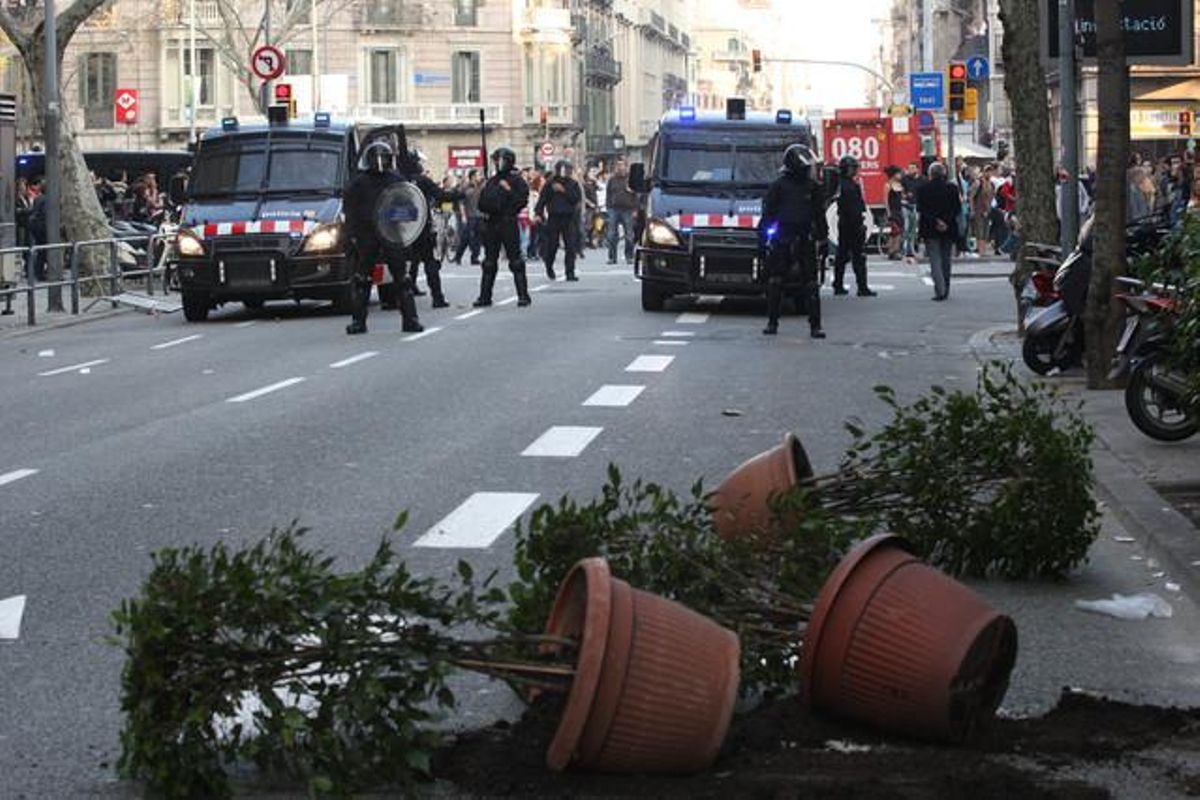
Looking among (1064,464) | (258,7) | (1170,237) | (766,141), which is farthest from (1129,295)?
(258,7)

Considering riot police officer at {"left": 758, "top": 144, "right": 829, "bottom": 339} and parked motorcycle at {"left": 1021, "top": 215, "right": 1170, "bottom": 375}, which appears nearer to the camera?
parked motorcycle at {"left": 1021, "top": 215, "right": 1170, "bottom": 375}

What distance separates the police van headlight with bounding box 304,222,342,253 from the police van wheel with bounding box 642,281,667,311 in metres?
3.62

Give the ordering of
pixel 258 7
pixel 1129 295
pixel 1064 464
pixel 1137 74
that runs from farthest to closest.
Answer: pixel 258 7, pixel 1137 74, pixel 1129 295, pixel 1064 464

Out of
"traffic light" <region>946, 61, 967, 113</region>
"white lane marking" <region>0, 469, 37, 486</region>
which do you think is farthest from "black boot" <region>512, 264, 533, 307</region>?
"white lane marking" <region>0, 469, 37, 486</region>

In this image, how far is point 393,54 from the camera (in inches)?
3780

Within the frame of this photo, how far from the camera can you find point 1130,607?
9250 millimetres

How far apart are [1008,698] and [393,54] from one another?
90.1m

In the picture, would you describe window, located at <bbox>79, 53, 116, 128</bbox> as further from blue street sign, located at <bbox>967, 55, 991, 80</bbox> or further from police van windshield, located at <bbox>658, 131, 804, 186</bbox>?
police van windshield, located at <bbox>658, 131, 804, 186</bbox>

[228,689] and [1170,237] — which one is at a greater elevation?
[1170,237]

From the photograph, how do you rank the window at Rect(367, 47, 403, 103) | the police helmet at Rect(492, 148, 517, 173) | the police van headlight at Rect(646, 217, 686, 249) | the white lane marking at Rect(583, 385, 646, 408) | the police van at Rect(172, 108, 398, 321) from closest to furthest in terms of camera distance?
the white lane marking at Rect(583, 385, 646, 408)
the police van headlight at Rect(646, 217, 686, 249)
the police van at Rect(172, 108, 398, 321)
the police helmet at Rect(492, 148, 517, 173)
the window at Rect(367, 47, 403, 103)

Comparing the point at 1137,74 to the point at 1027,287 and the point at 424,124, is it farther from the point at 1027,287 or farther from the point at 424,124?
the point at 1027,287

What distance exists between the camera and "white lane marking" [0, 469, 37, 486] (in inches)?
527

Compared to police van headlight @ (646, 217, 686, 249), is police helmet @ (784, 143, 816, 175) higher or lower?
higher

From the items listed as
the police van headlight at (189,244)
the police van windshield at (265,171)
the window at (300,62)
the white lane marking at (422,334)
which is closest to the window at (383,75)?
the window at (300,62)
